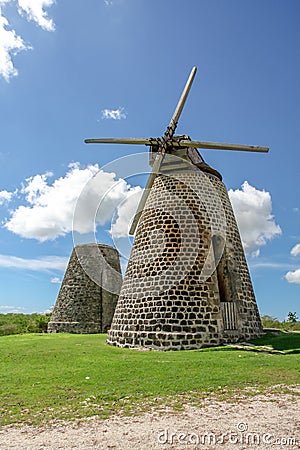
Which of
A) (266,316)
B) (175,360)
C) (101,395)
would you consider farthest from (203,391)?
(266,316)

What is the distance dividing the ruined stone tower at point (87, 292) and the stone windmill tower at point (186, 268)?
1115 cm

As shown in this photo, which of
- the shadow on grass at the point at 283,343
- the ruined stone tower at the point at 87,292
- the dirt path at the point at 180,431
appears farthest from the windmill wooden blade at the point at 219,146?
the ruined stone tower at the point at 87,292

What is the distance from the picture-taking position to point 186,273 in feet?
41.5

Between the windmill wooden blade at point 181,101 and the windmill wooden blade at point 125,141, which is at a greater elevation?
the windmill wooden blade at point 181,101

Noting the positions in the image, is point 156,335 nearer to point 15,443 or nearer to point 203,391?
point 203,391

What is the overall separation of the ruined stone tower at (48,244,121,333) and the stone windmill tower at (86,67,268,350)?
11147mm

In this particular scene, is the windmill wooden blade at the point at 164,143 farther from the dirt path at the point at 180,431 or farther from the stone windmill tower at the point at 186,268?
the dirt path at the point at 180,431

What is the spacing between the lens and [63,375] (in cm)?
771

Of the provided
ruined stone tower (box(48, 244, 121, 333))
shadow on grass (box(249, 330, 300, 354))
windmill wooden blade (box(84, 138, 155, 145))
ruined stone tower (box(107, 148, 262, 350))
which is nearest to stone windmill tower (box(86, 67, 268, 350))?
ruined stone tower (box(107, 148, 262, 350))

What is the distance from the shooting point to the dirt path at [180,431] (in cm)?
411

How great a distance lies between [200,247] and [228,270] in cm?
154

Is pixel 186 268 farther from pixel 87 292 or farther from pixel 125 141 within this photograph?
pixel 87 292

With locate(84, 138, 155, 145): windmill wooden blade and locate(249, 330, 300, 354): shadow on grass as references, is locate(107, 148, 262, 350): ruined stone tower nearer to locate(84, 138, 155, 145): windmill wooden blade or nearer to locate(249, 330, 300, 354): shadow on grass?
locate(249, 330, 300, 354): shadow on grass

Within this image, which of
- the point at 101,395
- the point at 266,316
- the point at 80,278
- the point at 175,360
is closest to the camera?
the point at 101,395
